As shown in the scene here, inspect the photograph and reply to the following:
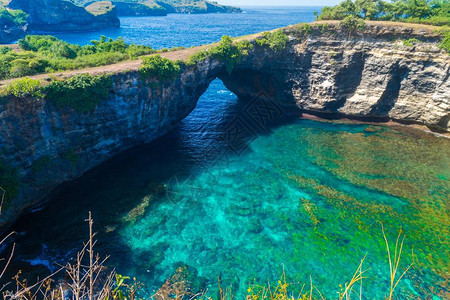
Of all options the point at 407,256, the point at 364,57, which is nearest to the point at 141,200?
the point at 407,256

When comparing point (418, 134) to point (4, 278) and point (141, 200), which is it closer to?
point (141, 200)

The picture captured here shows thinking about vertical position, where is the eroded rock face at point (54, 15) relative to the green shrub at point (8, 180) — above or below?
above

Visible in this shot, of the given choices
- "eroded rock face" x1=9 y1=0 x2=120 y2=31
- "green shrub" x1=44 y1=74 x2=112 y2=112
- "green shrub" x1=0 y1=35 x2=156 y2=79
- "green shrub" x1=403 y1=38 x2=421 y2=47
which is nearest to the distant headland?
"eroded rock face" x1=9 y1=0 x2=120 y2=31

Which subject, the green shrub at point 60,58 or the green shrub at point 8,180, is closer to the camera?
the green shrub at point 8,180

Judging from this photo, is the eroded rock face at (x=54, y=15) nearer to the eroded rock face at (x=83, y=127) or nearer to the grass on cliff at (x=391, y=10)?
the eroded rock face at (x=83, y=127)

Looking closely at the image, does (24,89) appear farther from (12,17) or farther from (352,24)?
(12,17)

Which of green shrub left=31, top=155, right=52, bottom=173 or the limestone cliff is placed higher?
the limestone cliff

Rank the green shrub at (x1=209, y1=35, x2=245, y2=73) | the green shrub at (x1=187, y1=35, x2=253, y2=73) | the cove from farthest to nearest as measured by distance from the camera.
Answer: the green shrub at (x1=209, y1=35, x2=245, y2=73) → the green shrub at (x1=187, y1=35, x2=253, y2=73) → the cove

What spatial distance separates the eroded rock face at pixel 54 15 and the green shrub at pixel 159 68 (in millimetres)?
98359

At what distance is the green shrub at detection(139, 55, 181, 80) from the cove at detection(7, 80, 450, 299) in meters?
9.31

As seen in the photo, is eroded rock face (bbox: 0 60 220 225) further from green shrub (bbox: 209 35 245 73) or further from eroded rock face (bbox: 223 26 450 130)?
eroded rock face (bbox: 223 26 450 130)

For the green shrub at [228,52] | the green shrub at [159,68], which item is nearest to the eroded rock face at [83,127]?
the green shrub at [159,68]

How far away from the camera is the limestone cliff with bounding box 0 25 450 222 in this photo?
25.2m

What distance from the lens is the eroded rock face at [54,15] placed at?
10362 cm
